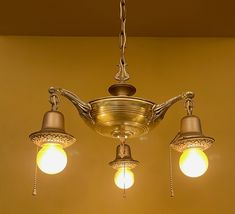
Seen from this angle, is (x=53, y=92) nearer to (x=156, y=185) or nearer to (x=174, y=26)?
(x=156, y=185)

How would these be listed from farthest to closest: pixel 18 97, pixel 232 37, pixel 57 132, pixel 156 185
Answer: pixel 232 37 < pixel 18 97 < pixel 156 185 < pixel 57 132

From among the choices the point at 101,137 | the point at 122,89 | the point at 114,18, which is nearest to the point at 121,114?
the point at 122,89

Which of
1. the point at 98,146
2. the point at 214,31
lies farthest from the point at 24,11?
the point at 214,31

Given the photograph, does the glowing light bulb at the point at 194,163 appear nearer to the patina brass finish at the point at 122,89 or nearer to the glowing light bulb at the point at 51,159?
the patina brass finish at the point at 122,89

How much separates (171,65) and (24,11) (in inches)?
46.3

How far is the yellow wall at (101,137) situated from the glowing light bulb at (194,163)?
1.36m

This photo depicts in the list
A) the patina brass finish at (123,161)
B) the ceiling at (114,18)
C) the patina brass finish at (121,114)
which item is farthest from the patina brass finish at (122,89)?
the ceiling at (114,18)

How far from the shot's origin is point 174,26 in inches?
108

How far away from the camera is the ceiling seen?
247 cm

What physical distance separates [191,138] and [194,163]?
8 cm

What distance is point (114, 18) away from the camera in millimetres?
2621

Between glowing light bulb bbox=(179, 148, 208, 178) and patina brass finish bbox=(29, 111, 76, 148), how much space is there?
14.9 inches

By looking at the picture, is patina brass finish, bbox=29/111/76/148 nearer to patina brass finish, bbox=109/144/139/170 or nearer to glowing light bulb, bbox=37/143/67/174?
glowing light bulb, bbox=37/143/67/174

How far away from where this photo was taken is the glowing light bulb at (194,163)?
1146 millimetres
